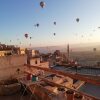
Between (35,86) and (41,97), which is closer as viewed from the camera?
(41,97)

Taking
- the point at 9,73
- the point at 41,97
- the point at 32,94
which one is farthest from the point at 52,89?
the point at 9,73

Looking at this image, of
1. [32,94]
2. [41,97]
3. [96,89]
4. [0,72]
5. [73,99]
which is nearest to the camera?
[73,99]

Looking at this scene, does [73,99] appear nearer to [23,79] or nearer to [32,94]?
[32,94]

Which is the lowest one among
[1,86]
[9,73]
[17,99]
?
[17,99]

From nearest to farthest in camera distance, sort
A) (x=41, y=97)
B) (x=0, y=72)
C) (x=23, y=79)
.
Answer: (x=41, y=97), (x=0, y=72), (x=23, y=79)

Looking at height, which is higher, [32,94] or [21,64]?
[21,64]

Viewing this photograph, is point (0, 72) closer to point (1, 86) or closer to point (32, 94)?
point (1, 86)
